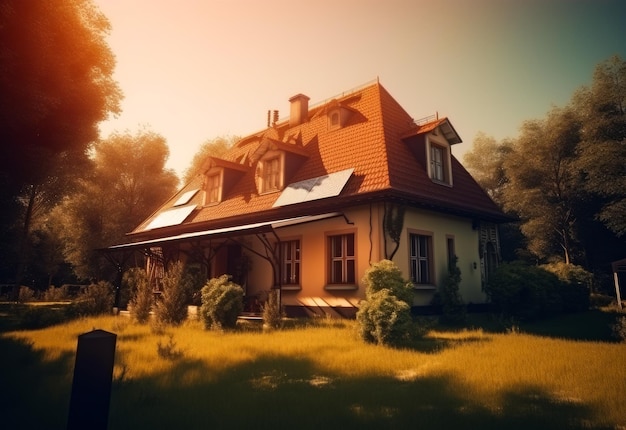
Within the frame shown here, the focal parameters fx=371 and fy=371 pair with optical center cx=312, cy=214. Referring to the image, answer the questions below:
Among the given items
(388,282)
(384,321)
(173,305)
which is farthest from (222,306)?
(384,321)

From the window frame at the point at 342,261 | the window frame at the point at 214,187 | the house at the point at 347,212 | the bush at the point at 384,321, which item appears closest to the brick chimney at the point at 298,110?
the house at the point at 347,212

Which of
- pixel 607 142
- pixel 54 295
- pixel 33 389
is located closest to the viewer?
pixel 33 389

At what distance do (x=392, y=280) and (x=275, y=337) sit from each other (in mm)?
3438

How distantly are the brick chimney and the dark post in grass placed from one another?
18055 mm

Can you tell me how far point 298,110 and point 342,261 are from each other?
33.2ft

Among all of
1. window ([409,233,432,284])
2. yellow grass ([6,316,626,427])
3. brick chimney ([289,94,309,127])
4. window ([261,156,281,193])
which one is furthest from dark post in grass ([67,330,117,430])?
brick chimney ([289,94,309,127])

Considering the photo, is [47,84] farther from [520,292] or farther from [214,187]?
[520,292]

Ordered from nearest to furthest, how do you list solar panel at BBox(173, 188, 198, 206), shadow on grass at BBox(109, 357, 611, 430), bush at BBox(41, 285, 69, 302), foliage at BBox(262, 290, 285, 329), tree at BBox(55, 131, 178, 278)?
shadow on grass at BBox(109, 357, 611, 430)
foliage at BBox(262, 290, 285, 329)
solar panel at BBox(173, 188, 198, 206)
bush at BBox(41, 285, 69, 302)
tree at BBox(55, 131, 178, 278)

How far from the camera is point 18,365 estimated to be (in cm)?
754

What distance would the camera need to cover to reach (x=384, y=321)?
8.59m

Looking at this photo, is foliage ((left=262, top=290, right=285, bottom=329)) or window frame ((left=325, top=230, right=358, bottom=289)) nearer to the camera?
foliage ((left=262, top=290, right=285, bottom=329))

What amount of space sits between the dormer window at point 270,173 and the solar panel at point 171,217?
5.33 m

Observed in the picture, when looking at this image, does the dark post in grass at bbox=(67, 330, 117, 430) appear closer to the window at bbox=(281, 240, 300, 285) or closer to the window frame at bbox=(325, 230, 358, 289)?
the window frame at bbox=(325, 230, 358, 289)

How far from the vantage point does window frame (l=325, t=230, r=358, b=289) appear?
13305mm
